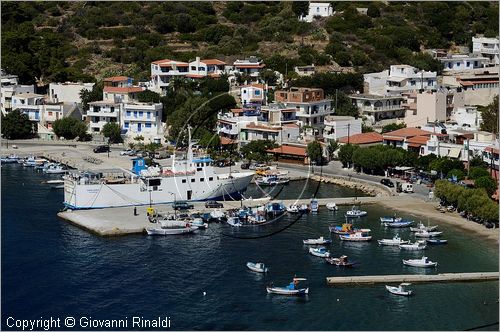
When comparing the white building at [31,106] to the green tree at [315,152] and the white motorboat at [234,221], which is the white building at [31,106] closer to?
the green tree at [315,152]

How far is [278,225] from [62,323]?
466 inches

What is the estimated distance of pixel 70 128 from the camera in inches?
2190

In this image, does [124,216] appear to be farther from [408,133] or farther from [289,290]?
[408,133]

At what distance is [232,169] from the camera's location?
154 ft

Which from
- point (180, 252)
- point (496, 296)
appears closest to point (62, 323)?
point (180, 252)

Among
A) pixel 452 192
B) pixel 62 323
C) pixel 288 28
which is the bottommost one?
pixel 62 323

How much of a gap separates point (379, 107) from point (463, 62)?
36.8ft

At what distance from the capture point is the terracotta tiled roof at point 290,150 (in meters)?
48.9

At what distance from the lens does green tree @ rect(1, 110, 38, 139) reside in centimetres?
5550

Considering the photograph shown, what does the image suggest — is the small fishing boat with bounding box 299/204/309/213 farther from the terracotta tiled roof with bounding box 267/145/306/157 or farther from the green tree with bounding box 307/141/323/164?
the terracotta tiled roof with bounding box 267/145/306/157

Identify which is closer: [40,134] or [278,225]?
[278,225]

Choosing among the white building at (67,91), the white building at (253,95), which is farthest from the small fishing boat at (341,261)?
the white building at (67,91)

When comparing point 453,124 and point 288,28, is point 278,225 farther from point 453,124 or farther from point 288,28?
point 288,28

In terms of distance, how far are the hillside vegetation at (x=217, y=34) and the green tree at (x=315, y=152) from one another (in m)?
14.4
